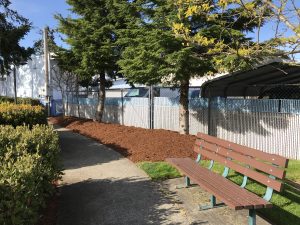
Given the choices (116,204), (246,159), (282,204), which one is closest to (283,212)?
(282,204)

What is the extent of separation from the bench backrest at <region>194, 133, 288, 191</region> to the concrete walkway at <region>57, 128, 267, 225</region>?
2.11ft

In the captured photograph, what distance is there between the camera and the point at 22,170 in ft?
14.1

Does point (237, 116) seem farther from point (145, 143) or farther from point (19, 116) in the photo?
point (19, 116)

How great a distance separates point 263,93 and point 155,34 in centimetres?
662

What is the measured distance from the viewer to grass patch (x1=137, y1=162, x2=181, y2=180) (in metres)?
7.75

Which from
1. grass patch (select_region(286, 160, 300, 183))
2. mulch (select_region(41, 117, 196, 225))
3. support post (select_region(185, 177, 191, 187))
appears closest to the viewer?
support post (select_region(185, 177, 191, 187))

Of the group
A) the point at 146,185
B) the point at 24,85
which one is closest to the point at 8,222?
the point at 146,185

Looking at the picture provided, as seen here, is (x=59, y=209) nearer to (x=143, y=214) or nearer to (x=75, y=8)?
(x=143, y=214)

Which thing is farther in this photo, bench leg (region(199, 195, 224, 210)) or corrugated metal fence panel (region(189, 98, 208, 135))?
corrugated metal fence panel (region(189, 98, 208, 135))

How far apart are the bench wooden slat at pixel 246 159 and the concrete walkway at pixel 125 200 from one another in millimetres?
748

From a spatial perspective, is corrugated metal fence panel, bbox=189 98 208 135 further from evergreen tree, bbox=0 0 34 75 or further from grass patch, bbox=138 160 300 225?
evergreen tree, bbox=0 0 34 75

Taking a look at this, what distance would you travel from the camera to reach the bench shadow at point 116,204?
18.1ft

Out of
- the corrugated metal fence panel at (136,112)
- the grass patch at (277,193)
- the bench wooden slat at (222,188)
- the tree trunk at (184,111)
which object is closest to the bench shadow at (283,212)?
the grass patch at (277,193)

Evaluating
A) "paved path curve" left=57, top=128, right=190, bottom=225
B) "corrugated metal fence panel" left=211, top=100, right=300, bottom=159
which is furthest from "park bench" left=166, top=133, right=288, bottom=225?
"corrugated metal fence panel" left=211, top=100, right=300, bottom=159
